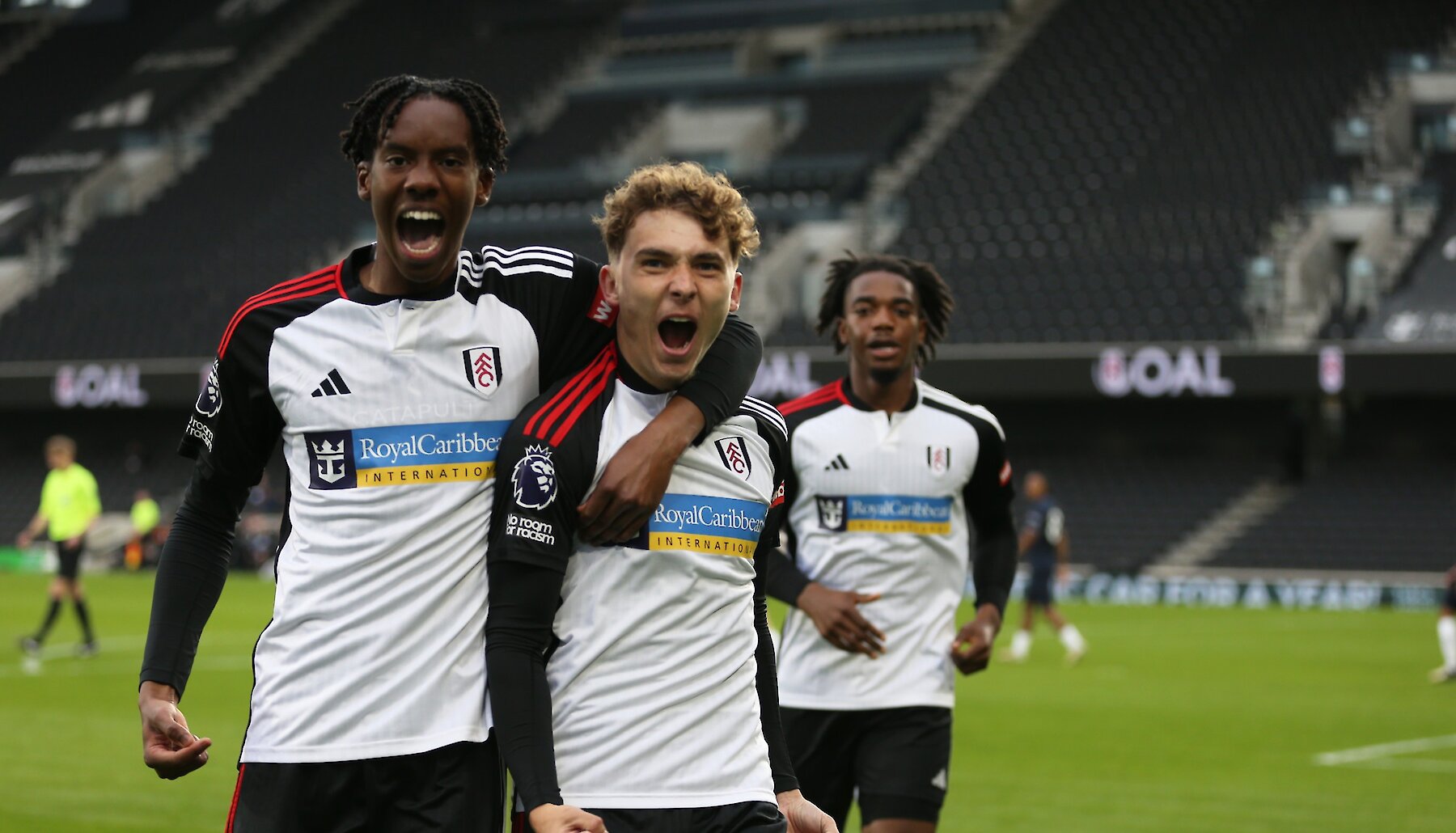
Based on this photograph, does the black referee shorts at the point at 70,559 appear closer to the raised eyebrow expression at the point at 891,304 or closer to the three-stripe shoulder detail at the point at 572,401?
the raised eyebrow expression at the point at 891,304

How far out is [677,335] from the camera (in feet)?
11.4

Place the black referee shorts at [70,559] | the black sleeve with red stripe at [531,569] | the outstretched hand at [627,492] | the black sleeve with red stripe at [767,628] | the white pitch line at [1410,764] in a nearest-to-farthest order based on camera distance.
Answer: the black sleeve with red stripe at [531,569] → the outstretched hand at [627,492] → the black sleeve with red stripe at [767,628] → the white pitch line at [1410,764] → the black referee shorts at [70,559]

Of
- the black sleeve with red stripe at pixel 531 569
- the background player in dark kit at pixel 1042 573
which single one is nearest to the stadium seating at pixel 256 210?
the background player in dark kit at pixel 1042 573

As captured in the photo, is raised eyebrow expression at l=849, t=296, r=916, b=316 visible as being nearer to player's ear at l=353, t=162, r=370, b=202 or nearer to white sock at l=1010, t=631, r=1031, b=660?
player's ear at l=353, t=162, r=370, b=202

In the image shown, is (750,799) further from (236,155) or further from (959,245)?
(236,155)

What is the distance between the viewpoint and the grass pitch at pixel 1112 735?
9.69 m

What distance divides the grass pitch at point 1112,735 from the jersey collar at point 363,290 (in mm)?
6131

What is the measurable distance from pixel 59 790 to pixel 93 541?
90.4ft

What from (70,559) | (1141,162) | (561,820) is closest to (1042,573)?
(70,559)

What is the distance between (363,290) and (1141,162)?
30.5 metres

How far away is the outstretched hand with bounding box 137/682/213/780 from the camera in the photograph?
135 inches

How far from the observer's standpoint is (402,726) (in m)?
3.42

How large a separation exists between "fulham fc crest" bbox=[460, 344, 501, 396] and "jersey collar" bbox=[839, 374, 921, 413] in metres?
2.76

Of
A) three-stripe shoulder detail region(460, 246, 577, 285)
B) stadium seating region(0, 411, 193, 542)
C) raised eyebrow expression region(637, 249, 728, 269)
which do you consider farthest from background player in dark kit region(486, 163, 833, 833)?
stadium seating region(0, 411, 193, 542)
